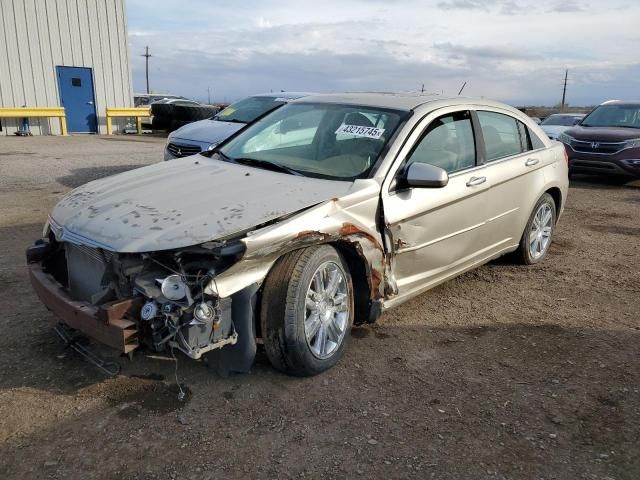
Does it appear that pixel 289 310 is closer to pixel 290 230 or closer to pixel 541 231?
pixel 290 230

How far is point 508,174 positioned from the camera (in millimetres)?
4941

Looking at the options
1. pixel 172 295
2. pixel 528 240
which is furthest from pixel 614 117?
pixel 172 295

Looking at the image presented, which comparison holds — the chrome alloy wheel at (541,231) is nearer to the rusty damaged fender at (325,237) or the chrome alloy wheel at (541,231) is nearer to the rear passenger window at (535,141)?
the rear passenger window at (535,141)

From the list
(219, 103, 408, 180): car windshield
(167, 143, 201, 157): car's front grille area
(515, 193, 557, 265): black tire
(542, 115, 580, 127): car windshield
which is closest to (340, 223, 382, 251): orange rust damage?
(219, 103, 408, 180): car windshield

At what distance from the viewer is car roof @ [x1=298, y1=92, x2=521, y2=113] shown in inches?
172

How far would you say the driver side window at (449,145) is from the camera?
13.6ft

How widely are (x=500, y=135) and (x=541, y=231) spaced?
1.33 metres

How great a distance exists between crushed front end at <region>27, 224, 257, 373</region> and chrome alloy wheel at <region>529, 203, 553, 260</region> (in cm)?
359

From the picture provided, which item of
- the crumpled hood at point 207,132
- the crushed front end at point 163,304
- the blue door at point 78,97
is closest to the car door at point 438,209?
the crushed front end at point 163,304

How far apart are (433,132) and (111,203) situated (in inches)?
92.5

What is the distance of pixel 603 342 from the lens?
4082 mm

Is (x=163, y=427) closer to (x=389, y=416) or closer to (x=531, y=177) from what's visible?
(x=389, y=416)

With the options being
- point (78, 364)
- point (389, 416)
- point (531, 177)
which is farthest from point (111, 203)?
point (531, 177)

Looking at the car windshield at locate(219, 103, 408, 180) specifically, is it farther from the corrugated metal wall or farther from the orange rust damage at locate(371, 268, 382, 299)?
the corrugated metal wall
